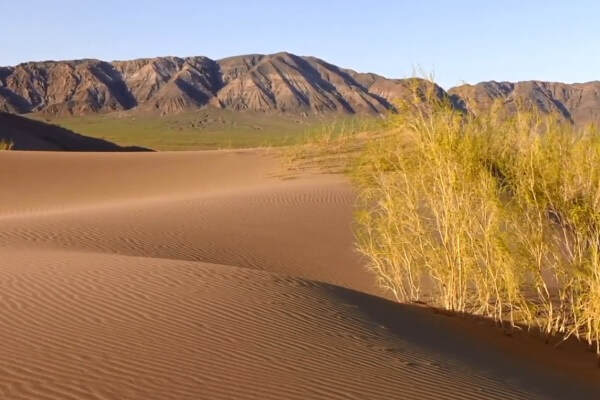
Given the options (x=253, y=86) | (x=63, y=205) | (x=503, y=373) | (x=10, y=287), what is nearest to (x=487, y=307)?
A: (x=503, y=373)

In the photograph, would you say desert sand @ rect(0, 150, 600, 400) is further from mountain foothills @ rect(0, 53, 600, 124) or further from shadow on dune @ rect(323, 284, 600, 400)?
mountain foothills @ rect(0, 53, 600, 124)

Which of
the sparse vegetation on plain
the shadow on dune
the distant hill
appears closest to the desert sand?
the shadow on dune

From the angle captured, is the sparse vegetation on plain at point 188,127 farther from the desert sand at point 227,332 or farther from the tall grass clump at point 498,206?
the tall grass clump at point 498,206

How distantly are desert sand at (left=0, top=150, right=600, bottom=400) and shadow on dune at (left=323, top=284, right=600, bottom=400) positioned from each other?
0.11ft

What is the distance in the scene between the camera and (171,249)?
14812 mm

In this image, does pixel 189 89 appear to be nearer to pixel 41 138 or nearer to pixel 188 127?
pixel 188 127

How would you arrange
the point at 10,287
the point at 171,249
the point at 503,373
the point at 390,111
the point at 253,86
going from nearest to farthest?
the point at 503,373
the point at 10,287
the point at 390,111
the point at 171,249
the point at 253,86

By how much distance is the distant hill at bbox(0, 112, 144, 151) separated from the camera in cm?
5381

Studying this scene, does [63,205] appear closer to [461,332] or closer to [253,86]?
[461,332]

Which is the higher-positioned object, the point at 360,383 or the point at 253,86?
the point at 253,86

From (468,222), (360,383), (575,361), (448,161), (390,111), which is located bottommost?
(575,361)

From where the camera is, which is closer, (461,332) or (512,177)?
(461,332)

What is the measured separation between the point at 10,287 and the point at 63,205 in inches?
671

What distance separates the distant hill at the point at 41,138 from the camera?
53.8 meters
